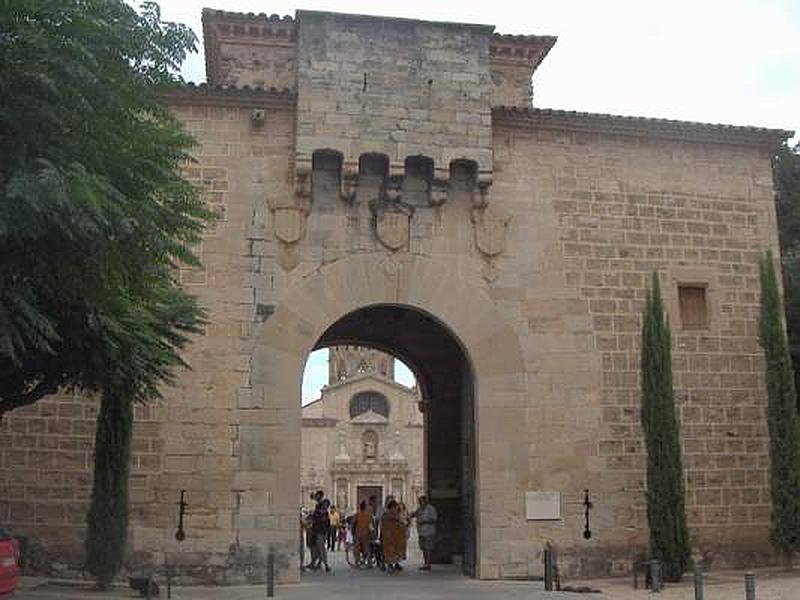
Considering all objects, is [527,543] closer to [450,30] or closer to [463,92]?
[463,92]

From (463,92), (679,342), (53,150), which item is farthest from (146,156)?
(679,342)

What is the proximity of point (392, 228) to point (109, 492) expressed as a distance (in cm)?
513

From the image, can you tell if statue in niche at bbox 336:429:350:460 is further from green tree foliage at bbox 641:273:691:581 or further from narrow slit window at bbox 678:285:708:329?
green tree foliage at bbox 641:273:691:581

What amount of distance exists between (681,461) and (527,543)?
7.69 ft

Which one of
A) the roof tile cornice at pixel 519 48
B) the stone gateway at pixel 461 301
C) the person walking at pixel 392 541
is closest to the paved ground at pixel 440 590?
the stone gateway at pixel 461 301

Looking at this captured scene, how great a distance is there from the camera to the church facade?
161 feet

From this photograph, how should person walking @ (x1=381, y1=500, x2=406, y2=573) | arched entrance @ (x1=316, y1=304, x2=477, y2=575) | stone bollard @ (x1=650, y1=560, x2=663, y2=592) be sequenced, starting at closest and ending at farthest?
stone bollard @ (x1=650, y1=560, x2=663, y2=592) < person walking @ (x1=381, y1=500, x2=406, y2=573) < arched entrance @ (x1=316, y1=304, x2=477, y2=575)

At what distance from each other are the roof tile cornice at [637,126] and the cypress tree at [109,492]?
6672mm

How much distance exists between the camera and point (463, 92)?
538 inches

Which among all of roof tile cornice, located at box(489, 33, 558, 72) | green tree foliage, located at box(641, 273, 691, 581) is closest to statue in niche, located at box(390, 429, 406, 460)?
roof tile cornice, located at box(489, 33, 558, 72)

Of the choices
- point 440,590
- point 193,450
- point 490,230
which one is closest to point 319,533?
point 193,450

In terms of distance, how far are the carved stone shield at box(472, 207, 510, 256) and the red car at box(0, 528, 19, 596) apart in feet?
23.6

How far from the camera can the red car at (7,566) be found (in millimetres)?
9344

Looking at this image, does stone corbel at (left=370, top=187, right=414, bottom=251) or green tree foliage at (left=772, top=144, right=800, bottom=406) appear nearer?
stone corbel at (left=370, top=187, right=414, bottom=251)
